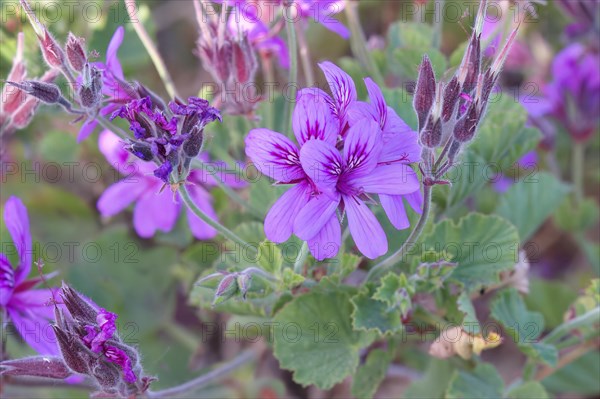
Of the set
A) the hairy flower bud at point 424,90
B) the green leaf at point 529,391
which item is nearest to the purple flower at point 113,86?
the hairy flower bud at point 424,90

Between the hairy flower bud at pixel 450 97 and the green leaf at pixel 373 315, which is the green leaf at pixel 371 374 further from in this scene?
the hairy flower bud at pixel 450 97

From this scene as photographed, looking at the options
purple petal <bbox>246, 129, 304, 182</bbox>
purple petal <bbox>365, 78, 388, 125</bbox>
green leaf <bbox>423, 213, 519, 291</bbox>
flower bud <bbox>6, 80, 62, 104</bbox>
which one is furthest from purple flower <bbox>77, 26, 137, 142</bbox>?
green leaf <bbox>423, 213, 519, 291</bbox>

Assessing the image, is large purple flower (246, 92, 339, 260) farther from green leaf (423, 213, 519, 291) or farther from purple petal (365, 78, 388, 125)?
green leaf (423, 213, 519, 291)

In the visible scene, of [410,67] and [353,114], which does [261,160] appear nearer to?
[353,114]

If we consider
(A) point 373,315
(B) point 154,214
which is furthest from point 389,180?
(B) point 154,214

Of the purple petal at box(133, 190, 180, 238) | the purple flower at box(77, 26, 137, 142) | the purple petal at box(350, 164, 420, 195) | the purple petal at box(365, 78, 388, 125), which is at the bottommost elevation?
the purple petal at box(133, 190, 180, 238)
